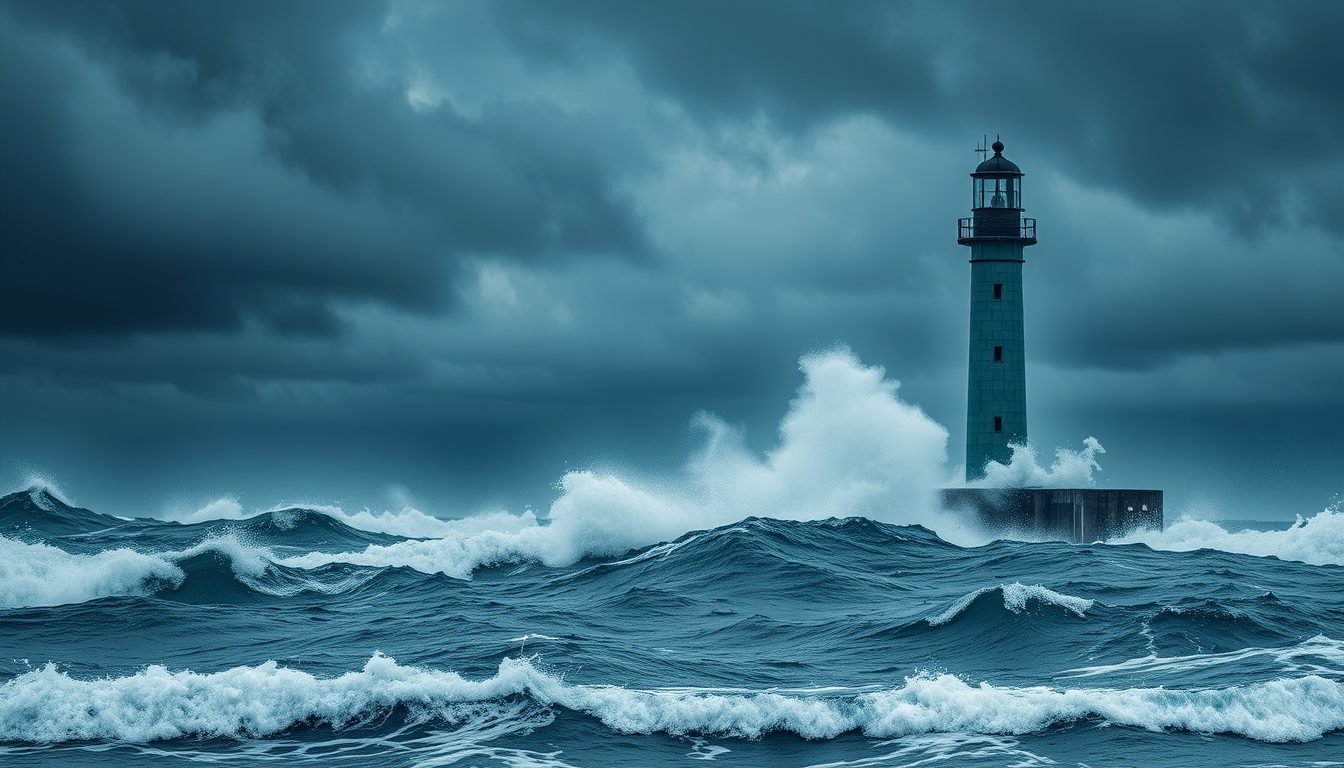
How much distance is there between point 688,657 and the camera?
1326cm

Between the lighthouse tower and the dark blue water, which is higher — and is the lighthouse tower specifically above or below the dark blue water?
above

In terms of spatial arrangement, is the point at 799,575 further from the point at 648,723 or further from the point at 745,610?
the point at 648,723

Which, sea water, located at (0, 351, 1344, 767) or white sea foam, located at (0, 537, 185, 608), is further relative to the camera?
white sea foam, located at (0, 537, 185, 608)

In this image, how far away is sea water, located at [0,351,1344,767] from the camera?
9977 mm

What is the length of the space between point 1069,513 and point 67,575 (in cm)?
2138

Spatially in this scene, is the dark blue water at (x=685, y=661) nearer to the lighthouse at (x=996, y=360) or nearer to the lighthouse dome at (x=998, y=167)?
the lighthouse at (x=996, y=360)

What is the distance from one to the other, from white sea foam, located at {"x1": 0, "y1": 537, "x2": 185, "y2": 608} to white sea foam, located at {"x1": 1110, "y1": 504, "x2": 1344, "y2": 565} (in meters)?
20.7

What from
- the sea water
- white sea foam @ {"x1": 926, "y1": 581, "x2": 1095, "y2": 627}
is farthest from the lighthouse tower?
white sea foam @ {"x1": 926, "y1": 581, "x2": 1095, "y2": 627}

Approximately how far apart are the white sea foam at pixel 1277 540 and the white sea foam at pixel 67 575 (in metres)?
20.7

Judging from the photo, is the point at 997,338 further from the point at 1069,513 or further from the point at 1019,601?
the point at 1019,601

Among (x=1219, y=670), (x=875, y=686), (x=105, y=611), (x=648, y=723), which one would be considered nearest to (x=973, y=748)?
(x=875, y=686)

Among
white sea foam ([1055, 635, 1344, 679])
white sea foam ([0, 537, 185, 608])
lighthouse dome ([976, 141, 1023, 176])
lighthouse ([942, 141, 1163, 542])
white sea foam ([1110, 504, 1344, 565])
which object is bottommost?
white sea foam ([1055, 635, 1344, 679])

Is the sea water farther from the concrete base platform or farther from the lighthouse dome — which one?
the lighthouse dome

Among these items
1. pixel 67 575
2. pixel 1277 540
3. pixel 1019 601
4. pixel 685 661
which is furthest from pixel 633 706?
pixel 1277 540
